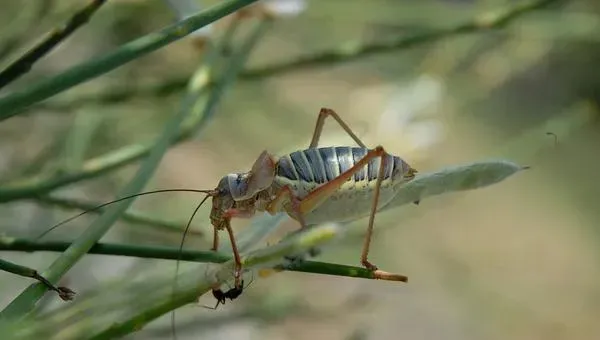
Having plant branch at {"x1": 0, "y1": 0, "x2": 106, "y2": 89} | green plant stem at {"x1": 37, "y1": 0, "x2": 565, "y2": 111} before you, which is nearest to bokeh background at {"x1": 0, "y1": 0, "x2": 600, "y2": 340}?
green plant stem at {"x1": 37, "y1": 0, "x2": 565, "y2": 111}

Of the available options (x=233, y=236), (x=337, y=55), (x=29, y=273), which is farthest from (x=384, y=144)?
(x=29, y=273)

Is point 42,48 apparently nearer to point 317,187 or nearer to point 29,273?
point 29,273

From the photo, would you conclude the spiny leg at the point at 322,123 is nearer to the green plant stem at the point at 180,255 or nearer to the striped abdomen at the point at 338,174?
the striped abdomen at the point at 338,174

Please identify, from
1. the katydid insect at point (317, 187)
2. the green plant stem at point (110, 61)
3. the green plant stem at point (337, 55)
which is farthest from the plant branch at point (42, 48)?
the green plant stem at point (337, 55)

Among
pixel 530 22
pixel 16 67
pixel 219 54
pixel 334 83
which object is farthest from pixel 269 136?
pixel 16 67

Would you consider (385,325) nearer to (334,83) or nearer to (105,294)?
(334,83)

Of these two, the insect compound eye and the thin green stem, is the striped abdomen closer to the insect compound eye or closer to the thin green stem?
the insect compound eye
